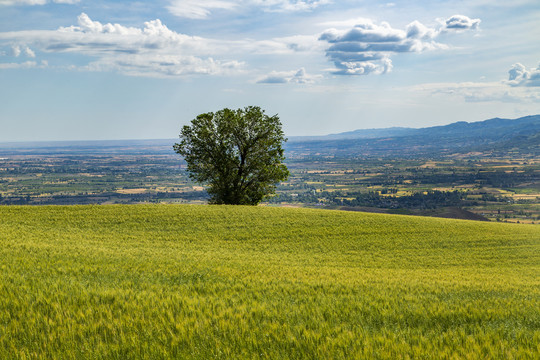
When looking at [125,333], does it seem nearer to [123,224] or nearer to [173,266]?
[173,266]

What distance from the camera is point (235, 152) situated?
185 ft

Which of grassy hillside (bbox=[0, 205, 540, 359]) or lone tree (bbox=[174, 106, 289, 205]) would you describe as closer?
grassy hillside (bbox=[0, 205, 540, 359])

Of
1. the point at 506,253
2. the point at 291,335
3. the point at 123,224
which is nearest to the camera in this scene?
the point at 291,335

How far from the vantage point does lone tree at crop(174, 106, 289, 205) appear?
55.4m

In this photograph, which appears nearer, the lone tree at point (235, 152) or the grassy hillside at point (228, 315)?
the grassy hillside at point (228, 315)

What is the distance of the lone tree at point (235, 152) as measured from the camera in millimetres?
55438

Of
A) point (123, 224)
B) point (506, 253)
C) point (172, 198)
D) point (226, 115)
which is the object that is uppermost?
point (226, 115)

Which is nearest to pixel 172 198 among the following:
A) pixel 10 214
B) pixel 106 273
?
pixel 10 214

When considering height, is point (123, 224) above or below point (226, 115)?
below

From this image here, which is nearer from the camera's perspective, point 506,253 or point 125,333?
point 125,333

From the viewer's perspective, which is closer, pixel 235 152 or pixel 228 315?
pixel 228 315

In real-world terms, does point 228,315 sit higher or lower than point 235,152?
lower

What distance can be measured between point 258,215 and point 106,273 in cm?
2959

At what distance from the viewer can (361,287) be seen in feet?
40.4
